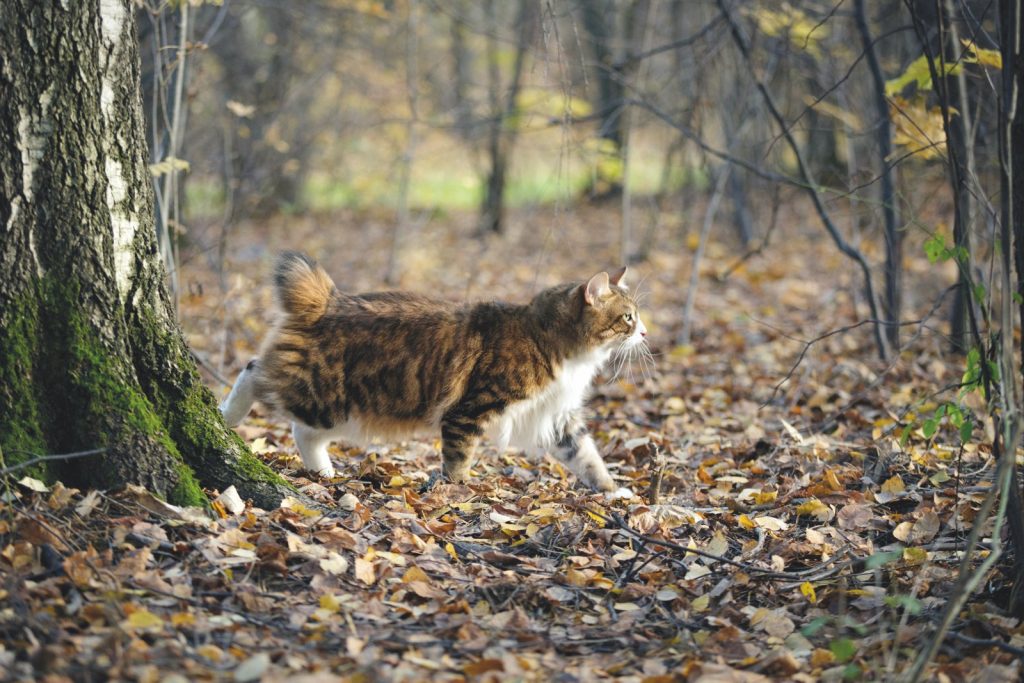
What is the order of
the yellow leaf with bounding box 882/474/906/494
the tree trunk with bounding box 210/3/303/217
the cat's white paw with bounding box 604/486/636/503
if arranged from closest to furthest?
the yellow leaf with bounding box 882/474/906/494 → the cat's white paw with bounding box 604/486/636/503 → the tree trunk with bounding box 210/3/303/217

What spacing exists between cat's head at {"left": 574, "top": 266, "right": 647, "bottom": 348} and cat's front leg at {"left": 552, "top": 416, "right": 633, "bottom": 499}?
54 centimetres

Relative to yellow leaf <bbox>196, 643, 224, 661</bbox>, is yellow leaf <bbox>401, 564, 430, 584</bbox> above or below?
above

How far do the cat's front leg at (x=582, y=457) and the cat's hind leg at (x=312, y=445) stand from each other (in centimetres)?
138

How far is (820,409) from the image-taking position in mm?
7566

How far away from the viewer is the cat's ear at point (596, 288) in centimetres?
581

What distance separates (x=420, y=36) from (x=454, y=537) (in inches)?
595

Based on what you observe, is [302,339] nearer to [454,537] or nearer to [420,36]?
[454,537]

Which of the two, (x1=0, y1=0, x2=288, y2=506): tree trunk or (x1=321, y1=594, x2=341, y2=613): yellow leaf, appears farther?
(x1=0, y1=0, x2=288, y2=506): tree trunk

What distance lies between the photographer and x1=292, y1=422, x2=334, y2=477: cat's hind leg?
5582 mm

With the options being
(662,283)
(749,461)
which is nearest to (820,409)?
(749,461)

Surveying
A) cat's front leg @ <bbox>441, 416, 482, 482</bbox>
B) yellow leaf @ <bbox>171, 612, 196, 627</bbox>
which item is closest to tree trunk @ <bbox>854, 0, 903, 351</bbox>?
cat's front leg @ <bbox>441, 416, 482, 482</bbox>

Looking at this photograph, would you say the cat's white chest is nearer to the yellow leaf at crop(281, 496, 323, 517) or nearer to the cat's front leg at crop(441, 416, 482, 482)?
the cat's front leg at crop(441, 416, 482, 482)

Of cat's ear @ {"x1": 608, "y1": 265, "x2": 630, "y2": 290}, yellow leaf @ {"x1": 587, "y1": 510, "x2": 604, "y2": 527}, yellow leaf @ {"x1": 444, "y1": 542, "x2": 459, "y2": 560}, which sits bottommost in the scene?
yellow leaf @ {"x1": 444, "y1": 542, "x2": 459, "y2": 560}

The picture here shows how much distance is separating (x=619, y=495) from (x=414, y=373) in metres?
1.37
